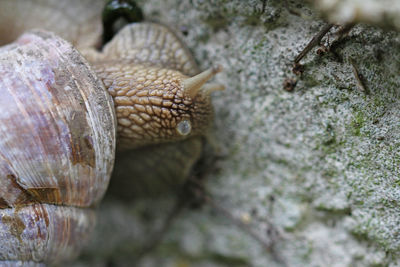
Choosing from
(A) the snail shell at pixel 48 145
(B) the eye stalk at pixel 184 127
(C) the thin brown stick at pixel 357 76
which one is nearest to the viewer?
(A) the snail shell at pixel 48 145

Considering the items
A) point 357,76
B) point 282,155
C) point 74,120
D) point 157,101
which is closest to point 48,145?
point 74,120

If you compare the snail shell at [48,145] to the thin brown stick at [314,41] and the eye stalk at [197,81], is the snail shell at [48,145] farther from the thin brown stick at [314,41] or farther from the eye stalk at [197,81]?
the thin brown stick at [314,41]

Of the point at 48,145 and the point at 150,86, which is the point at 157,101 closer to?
the point at 150,86

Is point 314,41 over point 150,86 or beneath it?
over

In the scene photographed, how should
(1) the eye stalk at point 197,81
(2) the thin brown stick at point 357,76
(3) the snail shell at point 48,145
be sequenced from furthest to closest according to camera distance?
(1) the eye stalk at point 197,81
(2) the thin brown stick at point 357,76
(3) the snail shell at point 48,145

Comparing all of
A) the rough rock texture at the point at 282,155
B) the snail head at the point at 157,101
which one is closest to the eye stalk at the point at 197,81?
the snail head at the point at 157,101

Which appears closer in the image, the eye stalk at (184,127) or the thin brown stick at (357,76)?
the thin brown stick at (357,76)

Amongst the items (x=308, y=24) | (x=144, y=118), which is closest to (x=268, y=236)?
(x=144, y=118)
